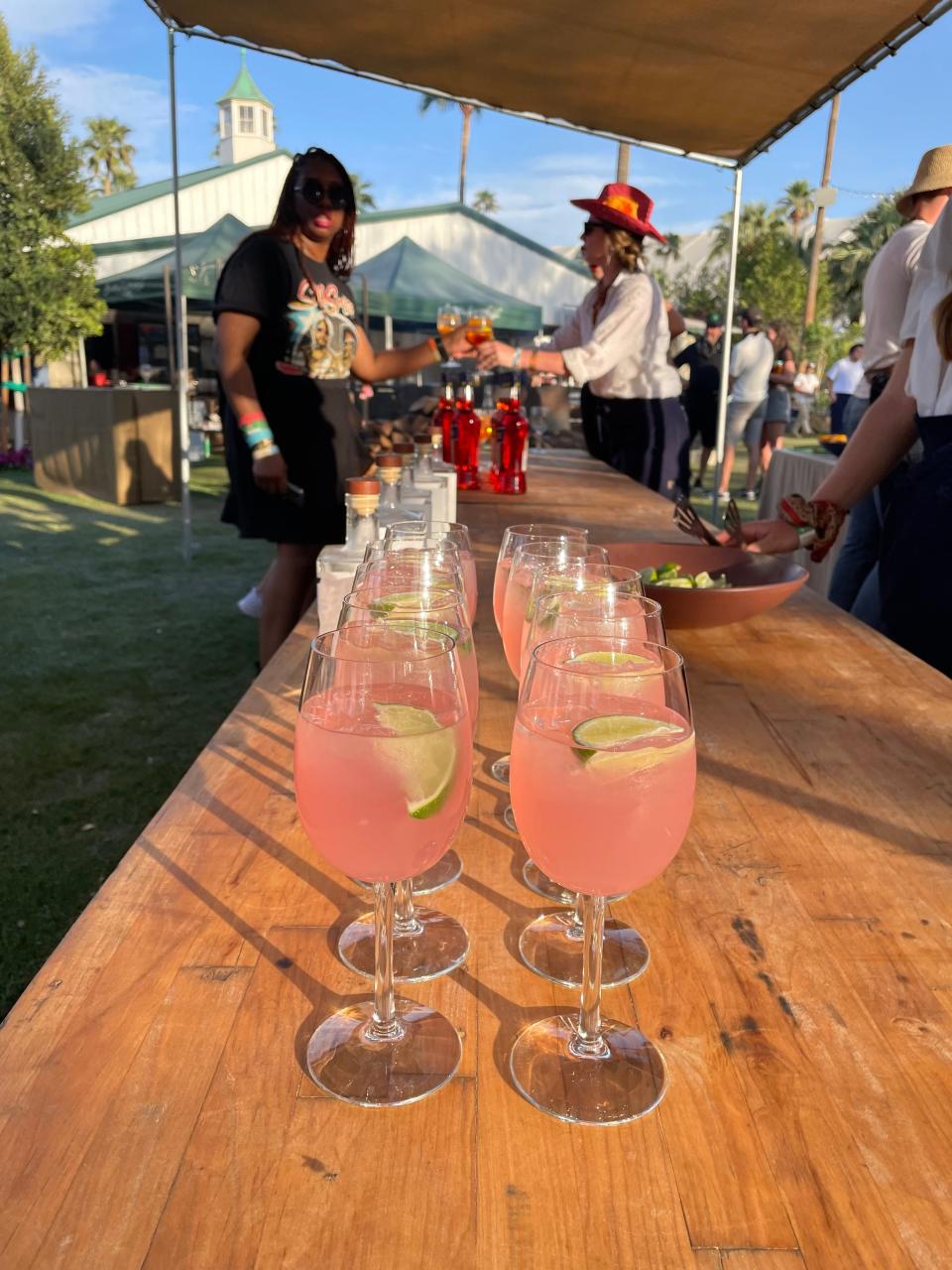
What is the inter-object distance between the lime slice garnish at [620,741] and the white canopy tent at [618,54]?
3.32 meters

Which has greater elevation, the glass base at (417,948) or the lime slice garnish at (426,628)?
the lime slice garnish at (426,628)

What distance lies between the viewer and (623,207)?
389cm

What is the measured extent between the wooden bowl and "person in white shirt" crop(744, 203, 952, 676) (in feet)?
0.56

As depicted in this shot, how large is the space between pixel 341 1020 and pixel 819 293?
3806 centimetres

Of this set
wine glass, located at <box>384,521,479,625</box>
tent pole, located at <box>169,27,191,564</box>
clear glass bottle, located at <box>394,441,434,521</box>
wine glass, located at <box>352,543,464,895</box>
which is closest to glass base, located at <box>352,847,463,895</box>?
wine glass, located at <box>352,543,464,895</box>

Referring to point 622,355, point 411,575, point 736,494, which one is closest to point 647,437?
point 622,355

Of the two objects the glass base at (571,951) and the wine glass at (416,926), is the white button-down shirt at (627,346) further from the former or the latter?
the glass base at (571,951)

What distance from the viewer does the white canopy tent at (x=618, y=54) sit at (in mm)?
3264

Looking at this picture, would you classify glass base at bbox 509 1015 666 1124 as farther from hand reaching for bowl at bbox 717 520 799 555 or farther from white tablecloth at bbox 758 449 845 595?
white tablecloth at bbox 758 449 845 595

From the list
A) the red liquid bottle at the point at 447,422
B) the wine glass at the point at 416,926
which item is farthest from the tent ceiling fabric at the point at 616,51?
the wine glass at the point at 416,926

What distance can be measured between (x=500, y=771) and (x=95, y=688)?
138 inches

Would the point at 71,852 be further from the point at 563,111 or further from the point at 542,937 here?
the point at 563,111

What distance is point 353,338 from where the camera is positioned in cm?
308

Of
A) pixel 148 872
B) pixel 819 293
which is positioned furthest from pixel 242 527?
pixel 819 293
